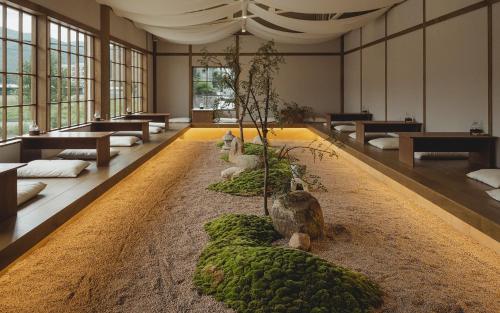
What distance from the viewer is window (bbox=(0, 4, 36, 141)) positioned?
5152 millimetres

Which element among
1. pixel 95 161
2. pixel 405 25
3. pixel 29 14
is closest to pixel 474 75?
pixel 405 25

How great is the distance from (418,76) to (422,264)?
16.6 feet

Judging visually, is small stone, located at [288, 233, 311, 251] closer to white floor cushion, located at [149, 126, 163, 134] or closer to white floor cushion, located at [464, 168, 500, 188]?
white floor cushion, located at [464, 168, 500, 188]

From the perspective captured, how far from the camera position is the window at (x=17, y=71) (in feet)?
16.9

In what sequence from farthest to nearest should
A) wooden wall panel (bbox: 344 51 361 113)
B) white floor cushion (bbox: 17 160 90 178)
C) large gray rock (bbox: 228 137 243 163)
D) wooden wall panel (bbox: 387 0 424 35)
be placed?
wooden wall panel (bbox: 344 51 361 113) → wooden wall panel (bbox: 387 0 424 35) → large gray rock (bbox: 228 137 243 163) → white floor cushion (bbox: 17 160 90 178)

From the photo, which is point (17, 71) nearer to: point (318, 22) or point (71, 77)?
point (71, 77)

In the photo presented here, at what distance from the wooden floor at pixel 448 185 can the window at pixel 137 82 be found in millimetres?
6564

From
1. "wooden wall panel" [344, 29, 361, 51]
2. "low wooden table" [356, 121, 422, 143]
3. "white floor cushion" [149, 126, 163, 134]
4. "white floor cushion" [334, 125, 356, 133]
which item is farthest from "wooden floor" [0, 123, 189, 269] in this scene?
"wooden wall panel" [344, 29, 361, 51]

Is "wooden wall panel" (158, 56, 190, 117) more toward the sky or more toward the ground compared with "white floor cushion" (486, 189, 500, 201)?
more toward the sky

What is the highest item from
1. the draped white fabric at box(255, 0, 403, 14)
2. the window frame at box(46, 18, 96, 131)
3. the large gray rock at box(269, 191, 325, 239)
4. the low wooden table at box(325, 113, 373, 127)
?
the draped white fabric at box(255, 0, 403, 14)

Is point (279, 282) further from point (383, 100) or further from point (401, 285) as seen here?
point (383, 100)

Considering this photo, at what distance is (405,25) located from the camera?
319 inches

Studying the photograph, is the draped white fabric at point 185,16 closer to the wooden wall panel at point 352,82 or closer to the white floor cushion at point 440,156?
the wooden wall panel at point 352,82

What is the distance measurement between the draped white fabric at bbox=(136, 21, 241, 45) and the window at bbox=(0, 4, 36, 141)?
4775mm
